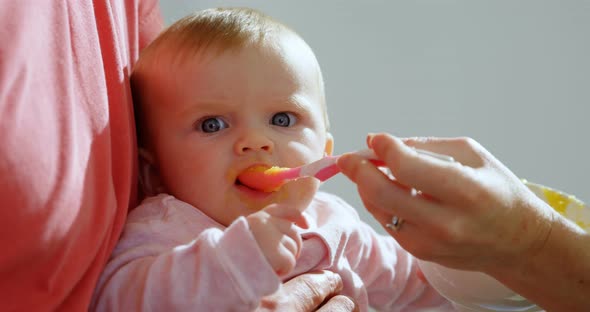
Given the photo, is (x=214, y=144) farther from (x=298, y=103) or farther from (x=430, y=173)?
(x=430, y=173)

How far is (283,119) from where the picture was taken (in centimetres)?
88

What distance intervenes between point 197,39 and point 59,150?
11.9 inches

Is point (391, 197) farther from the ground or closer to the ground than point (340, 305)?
farther from the ground

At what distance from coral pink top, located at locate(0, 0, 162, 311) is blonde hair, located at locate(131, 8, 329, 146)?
0.35 ft

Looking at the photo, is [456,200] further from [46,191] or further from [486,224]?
[46,191]

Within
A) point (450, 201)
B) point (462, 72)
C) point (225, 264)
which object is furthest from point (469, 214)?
point (462, 72)

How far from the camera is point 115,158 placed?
78 cm

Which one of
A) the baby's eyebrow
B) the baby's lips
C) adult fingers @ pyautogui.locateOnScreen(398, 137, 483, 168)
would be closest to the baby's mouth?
the baby's lips

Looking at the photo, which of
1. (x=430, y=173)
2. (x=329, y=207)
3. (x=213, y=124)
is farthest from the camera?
(x=329, y=207)

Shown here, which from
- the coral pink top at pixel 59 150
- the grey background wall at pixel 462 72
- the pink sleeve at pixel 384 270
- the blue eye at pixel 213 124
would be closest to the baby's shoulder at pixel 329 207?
the pink sleeve at pixel 384 270

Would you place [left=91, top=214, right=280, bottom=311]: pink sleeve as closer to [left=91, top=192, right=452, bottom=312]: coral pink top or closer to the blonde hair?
[left=91, top=192, right=452, bottom=312]: coral pink top

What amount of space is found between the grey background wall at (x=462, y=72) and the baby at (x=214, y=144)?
2.22ft

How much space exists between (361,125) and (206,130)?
2.70 feet

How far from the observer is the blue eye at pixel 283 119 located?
2.86ft
